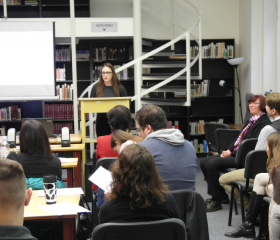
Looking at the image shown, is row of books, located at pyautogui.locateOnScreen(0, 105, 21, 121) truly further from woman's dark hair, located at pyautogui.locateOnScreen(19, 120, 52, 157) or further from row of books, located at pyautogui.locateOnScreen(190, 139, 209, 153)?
woman's dark hair, located at pyautogui.locateOnScreen(19, 120, 52, 157)

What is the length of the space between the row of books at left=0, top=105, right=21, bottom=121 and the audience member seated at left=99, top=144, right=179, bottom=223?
632 centimetres

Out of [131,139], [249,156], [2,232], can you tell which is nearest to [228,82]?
[249,156]

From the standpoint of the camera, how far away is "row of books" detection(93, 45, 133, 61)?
7.70 meters

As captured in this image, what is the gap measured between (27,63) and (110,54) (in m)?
1.84

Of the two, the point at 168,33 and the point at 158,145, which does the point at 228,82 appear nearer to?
the point at 168,33

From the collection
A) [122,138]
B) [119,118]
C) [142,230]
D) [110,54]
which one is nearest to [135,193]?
→ [142,230]

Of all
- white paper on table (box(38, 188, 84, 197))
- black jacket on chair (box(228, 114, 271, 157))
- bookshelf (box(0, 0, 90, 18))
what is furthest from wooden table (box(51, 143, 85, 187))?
bookshelf (box(0, 0, 90, 18))

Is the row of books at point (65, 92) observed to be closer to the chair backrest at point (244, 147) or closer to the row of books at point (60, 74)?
the row of books at point (60, 74)

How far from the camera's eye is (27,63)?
21.1 ft

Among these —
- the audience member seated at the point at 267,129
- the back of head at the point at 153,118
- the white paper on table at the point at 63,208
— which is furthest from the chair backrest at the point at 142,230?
the audience member seated at the point at 267,129

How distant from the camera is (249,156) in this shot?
337 cm

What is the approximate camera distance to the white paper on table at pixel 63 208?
6.89ft

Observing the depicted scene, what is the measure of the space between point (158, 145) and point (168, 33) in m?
6.12

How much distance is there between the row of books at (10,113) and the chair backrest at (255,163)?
5345 millimetres
